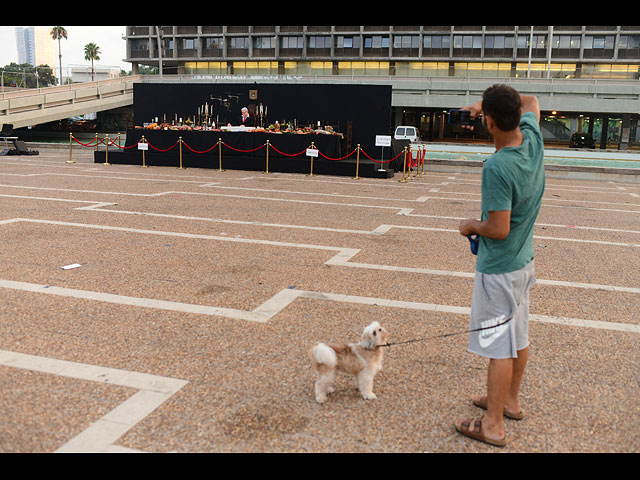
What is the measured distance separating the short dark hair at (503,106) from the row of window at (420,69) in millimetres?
53343

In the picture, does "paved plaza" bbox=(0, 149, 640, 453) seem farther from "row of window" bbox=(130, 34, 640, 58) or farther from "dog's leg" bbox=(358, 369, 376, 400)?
"row of window" bbox=(130, 34, 640, 58)

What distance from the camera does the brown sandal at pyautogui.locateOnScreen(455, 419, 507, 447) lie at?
3059mm

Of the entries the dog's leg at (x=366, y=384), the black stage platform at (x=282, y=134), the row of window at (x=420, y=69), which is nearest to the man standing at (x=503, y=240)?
the dog's leg at (x=366, y=384)

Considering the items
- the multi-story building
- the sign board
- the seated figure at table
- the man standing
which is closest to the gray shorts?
the man standing

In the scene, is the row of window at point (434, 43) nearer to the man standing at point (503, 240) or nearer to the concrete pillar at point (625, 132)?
the concrete pillar at point (625, 132)

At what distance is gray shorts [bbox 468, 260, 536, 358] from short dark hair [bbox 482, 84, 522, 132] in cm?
78

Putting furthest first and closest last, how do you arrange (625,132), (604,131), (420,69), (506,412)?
(420,69)
(604,131)
(625,132)
(506,412)

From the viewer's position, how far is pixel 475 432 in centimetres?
310

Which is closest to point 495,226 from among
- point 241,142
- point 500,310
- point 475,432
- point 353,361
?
point 500,310

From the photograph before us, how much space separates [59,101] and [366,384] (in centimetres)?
4449

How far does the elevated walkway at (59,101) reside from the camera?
37.5 m

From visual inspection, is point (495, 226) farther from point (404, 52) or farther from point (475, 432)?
point (404, 52)

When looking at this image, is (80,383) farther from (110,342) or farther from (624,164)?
(624,164)

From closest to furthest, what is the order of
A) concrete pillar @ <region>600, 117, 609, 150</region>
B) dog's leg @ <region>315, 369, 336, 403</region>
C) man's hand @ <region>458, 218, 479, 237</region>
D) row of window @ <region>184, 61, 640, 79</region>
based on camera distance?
man's hand @ <region>458, 218, 479, 237</region>, dog's leg @ <region>315, 369, 336, 403</region>, concrete pillar @ <region>600, 117, 609, 150</region>, row of window @ <region>184, 61, 640, 79</region>
